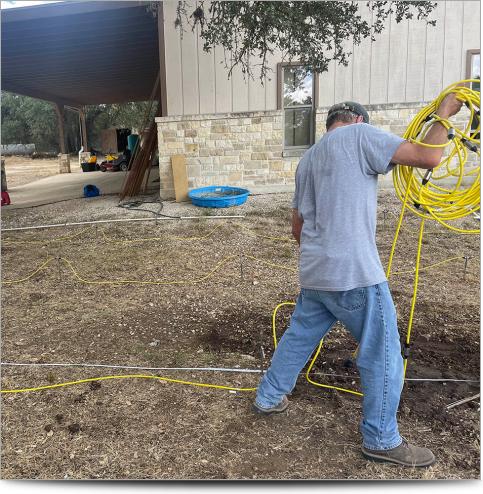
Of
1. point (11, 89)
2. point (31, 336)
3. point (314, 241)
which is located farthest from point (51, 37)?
point (314, 241)

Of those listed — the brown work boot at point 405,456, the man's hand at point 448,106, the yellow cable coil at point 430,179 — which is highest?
the man's hand at point 448,106

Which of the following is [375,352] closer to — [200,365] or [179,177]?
[200,365]

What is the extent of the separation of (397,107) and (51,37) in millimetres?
7242

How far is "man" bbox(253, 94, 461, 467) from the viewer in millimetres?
1986

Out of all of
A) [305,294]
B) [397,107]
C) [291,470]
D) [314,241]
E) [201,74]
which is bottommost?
[291,470]

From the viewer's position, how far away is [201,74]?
28.8ft

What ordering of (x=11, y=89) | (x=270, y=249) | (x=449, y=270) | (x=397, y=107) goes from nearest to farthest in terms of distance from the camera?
(x=449, y=270), (x=270, y=249), (x=397, y=107), (x=11, y=89)

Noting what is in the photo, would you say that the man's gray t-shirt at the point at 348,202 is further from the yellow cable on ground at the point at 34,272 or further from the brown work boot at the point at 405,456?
the yellow cable on ground at the point at 34,272

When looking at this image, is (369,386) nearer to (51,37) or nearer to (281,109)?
(281,109)

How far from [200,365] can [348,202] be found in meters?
1.60

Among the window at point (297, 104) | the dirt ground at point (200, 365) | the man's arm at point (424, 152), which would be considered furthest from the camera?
the window at point (297, 104)

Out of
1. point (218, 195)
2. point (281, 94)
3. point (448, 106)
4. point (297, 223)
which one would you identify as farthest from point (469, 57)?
point (297, 223)

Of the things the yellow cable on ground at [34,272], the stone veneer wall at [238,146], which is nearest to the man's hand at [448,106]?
the yellow cable on ground at [34,272]

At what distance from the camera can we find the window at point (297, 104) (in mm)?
8828
